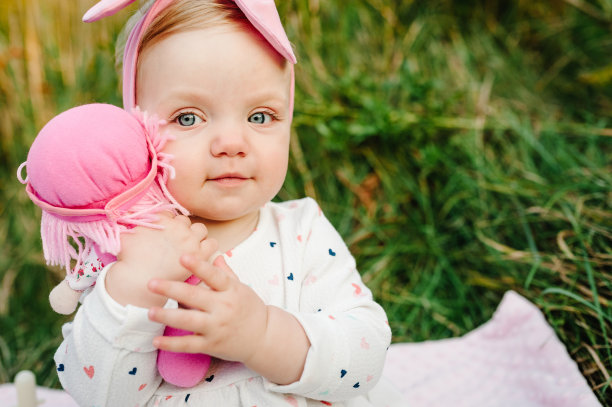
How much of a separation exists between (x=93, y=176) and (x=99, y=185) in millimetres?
21

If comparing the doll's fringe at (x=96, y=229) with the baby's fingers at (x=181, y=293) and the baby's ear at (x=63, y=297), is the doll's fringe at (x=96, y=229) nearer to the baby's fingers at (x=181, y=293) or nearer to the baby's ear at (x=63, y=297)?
the baby's ear at (x=63, y=297)

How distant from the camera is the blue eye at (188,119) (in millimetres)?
1225

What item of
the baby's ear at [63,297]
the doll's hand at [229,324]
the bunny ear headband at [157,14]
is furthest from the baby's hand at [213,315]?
the bunny ear headband at [157,14]

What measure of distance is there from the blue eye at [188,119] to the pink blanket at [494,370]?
105cm

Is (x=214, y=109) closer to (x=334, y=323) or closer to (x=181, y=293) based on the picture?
(x=181, y=293)

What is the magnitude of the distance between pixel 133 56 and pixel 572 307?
5.10ft

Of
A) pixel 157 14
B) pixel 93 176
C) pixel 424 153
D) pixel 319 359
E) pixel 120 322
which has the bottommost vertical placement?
pixel 424 153

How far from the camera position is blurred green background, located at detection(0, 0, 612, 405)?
85.5 inches

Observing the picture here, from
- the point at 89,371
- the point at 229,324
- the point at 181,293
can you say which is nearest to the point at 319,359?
the point at 229,324

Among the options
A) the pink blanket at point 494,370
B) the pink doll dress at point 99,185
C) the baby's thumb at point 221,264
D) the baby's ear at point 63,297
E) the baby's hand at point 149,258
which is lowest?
the pink blanket at point 494,370

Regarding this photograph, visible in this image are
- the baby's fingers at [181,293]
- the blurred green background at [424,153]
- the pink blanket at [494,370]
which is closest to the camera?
the baby's fingers at [181,293]

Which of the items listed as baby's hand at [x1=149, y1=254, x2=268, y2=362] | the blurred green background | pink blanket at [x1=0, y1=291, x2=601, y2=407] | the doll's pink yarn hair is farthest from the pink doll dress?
the blurred green background

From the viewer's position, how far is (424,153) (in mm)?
2576

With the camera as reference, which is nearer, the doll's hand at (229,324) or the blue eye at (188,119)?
the doll's hand at (229,324)
